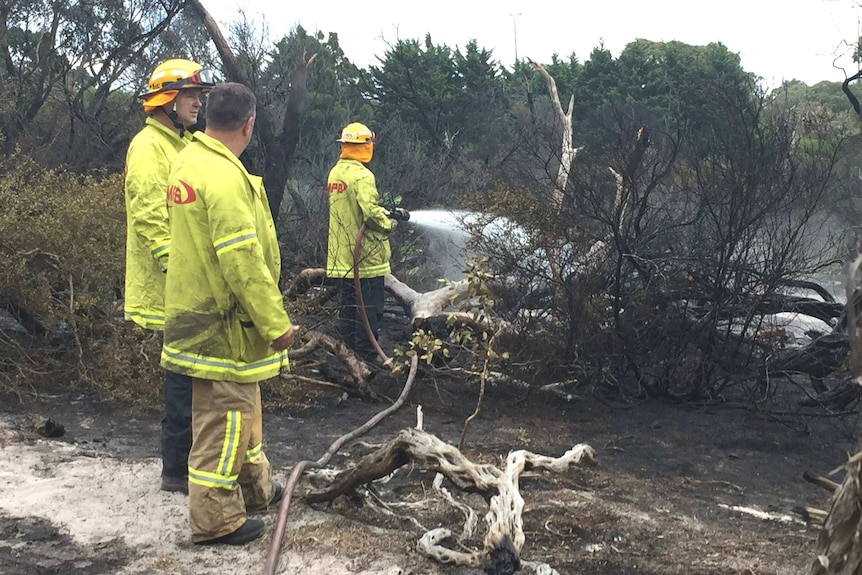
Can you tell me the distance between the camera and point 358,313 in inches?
271

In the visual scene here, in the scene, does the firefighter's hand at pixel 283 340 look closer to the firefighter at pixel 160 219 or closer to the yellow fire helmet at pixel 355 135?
the firefighter at pixel 160 219


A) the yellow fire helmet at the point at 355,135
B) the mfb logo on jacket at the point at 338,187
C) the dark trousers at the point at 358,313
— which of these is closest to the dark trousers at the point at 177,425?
the dark trousers at the point at 358,313

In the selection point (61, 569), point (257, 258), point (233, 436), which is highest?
point (257, 258)

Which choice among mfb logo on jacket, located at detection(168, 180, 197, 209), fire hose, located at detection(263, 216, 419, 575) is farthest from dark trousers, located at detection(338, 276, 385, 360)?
mfb logo on jacket, located at detection(168, 180, 197, 209)

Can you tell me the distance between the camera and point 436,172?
45.2ft

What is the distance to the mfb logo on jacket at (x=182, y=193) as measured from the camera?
327 centimetres

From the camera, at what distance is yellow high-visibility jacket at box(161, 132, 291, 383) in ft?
10.6

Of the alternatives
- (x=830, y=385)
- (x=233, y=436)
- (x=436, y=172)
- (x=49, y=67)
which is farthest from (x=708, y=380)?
(x=49, y=67)

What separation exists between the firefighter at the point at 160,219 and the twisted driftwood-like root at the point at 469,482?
0.66 metres

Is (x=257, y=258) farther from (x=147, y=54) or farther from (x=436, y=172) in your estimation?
(x=147, y=54)

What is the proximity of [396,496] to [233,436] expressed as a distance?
3.49 feet

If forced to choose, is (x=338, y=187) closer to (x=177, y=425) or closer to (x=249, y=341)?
(x=177, y=425)

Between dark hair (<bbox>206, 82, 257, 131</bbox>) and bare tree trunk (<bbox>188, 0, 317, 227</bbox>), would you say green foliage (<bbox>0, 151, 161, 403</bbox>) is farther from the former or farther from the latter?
bare tree trunk (<bbox>188, 0, 317, 227</bbox>)

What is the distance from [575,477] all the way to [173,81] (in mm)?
2700
